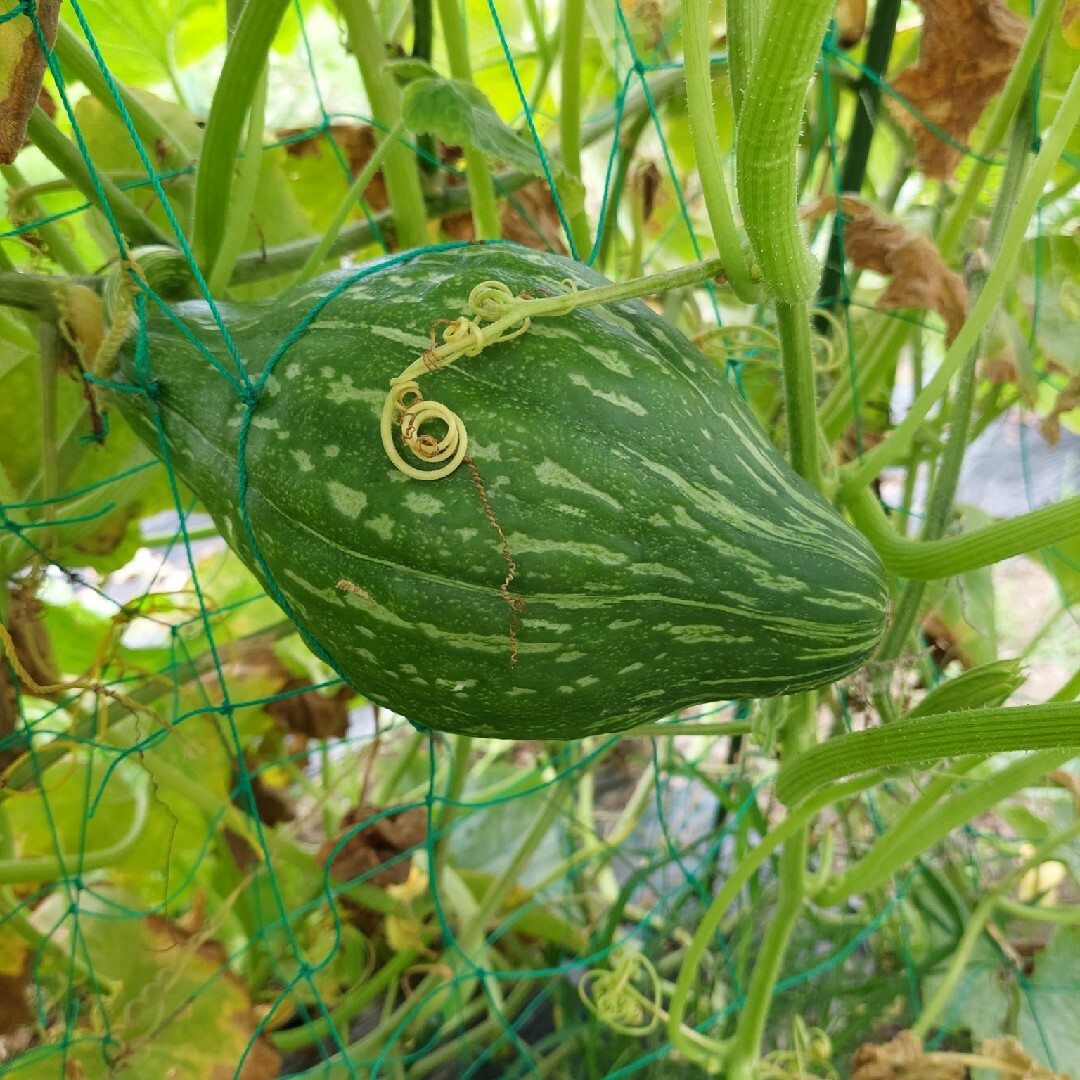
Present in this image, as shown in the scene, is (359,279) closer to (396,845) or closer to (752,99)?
(752,99)

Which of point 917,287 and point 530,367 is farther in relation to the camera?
point 917,287

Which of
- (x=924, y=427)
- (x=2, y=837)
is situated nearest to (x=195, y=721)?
(x=2, y=837)

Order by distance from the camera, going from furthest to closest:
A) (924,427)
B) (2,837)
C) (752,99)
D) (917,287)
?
(924,427) < (2,837) < (917,287) < (752,99)

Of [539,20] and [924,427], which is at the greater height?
[539,20]

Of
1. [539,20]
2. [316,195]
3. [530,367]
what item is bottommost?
[530,367]

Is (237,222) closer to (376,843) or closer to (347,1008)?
(376,843)

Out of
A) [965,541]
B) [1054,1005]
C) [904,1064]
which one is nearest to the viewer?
[965,541]

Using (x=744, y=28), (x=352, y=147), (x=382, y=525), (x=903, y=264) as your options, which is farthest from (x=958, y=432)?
(x=352, y=147)
